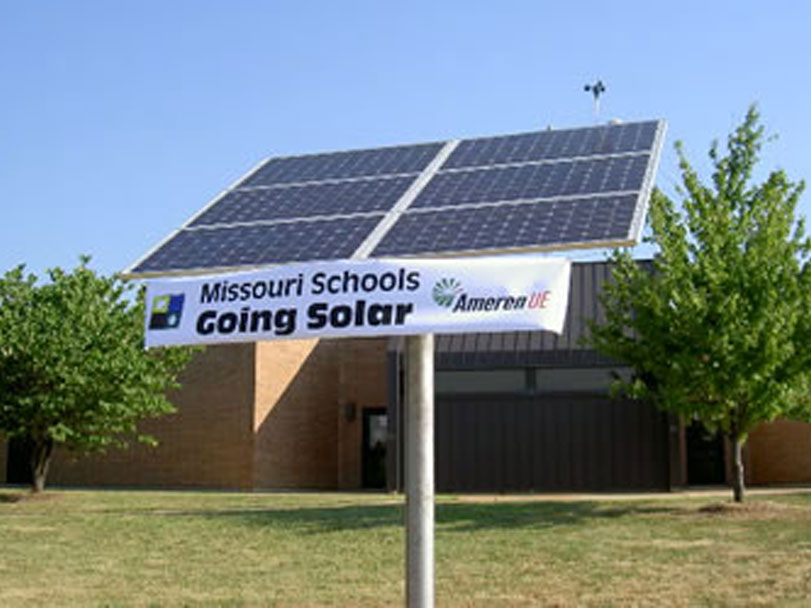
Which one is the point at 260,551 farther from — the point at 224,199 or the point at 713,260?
the point at 713,260

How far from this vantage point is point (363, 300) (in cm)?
821

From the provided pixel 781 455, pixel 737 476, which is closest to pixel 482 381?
pixel 781 455

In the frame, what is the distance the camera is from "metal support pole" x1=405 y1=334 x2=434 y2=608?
831 cm

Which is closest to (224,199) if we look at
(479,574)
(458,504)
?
(479,574)

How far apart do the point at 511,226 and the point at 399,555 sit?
6184 mm

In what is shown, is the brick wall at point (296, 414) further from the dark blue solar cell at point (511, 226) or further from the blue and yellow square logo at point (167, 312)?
the blue and yellow square logo at point (167, 312)

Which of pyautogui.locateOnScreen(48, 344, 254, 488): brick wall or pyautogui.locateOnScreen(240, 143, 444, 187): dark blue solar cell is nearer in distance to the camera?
pyautogui.locateOnScreen(240, 143, 444, 187): dark blue solar cell

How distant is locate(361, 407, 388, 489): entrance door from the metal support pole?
2276 cm

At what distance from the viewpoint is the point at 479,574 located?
40.0ft

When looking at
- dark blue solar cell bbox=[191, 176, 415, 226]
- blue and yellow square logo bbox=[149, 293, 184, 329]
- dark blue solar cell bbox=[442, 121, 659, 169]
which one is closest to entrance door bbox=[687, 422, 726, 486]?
dark blue solar cell bbox=[442, 121, 659, 169]

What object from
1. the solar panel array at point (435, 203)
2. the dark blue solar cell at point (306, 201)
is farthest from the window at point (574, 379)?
the dark blue solar cell at point (306, 201)

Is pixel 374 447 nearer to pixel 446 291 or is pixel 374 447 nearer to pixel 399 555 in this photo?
pixel 399 555

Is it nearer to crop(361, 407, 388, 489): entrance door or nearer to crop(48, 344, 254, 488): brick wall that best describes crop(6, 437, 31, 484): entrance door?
crop(48, 344, 254, 488): brick wall

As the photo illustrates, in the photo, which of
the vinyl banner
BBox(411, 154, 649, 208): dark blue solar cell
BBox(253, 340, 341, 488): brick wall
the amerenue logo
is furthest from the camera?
BBox(253, 340, 341, 488): brick wall
